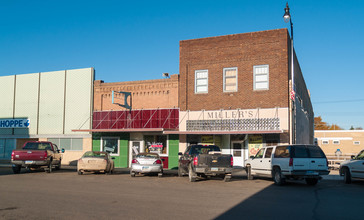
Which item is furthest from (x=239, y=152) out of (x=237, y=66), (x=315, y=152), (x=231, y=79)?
(x=315, y=152)

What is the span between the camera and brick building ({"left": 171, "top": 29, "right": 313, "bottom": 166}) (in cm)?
2372

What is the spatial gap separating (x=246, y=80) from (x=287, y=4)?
6213 millimetres

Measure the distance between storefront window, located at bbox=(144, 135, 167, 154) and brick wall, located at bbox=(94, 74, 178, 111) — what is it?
2.25 metres

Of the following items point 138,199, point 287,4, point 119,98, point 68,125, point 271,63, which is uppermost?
point 287,4

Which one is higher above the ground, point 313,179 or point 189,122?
point 189,122

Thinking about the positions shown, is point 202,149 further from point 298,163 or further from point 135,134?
point 135,134

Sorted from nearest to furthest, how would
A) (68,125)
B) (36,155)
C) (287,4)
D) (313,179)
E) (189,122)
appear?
(313,179) → (287,4) → (36,155) → (189,122) → (68,125)

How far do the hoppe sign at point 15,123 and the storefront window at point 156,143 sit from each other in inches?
452

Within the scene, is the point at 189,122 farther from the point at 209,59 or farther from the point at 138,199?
the point at 138,199

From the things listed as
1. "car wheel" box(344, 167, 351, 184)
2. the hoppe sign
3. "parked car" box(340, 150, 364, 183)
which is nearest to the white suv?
"parked car" box(340, 150, 364, 183)

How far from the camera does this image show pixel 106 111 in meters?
29.2

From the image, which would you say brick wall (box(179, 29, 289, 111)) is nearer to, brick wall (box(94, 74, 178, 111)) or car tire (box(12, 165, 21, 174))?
brick wall (box(94, 74, 178, 111))

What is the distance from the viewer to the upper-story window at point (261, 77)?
959 inches

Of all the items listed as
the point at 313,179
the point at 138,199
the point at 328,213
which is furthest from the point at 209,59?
the point at 328,213
